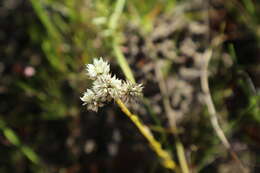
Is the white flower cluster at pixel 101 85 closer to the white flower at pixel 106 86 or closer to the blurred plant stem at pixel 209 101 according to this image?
the white flower at pixel 106 86

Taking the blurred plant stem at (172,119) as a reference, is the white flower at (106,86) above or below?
below

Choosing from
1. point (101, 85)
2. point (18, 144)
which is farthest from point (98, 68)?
point (18, 144)

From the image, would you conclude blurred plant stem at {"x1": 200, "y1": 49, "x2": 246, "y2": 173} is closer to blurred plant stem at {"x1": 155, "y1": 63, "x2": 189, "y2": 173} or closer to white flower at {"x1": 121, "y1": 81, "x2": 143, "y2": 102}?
blurred plant stem at {"x1": 155, "y1": 63, "x2": 189, "y2": 173}

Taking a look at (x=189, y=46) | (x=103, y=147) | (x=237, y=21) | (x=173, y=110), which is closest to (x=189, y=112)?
(x=173, y=110)

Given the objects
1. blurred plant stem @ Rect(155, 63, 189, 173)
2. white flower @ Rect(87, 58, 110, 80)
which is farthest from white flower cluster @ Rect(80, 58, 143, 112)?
blurred plant stem @ Rect(155, 63, 189, 173)

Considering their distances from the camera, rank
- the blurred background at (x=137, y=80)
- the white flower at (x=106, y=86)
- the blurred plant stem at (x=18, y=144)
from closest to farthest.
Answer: the white flower at (x=106, y=86), the blurred background at (x=137, y=80), the blurred plant stem at (x=18, y=144)

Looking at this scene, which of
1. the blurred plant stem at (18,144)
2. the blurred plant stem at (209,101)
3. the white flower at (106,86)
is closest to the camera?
the white flower at (106,86)

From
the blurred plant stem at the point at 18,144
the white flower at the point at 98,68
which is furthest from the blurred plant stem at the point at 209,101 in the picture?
the blurred plant stem at the point at 18,144
